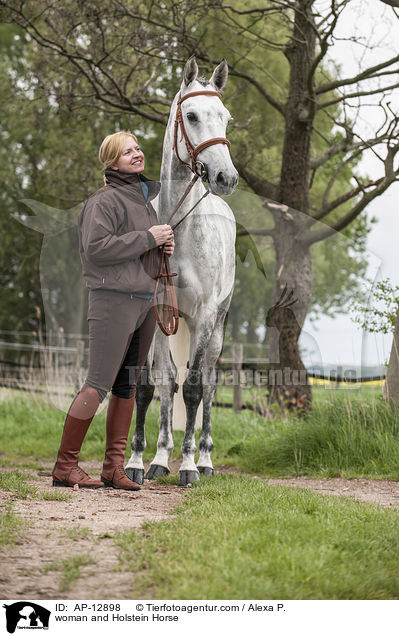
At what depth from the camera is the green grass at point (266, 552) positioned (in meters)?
2.61

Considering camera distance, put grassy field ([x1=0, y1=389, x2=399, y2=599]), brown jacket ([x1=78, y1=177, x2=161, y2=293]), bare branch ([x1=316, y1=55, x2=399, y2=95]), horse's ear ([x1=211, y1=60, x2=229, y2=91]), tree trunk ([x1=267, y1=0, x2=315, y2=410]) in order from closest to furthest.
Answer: grassy field ([x1=0, y1=389, x2=399, y2=599]) < brown jacket ([x1=78, y1=177, x2=161, y2=293]) < horse's ear ([x1=211, y1=60, x2=229, y2=91]) < tree trunk ([x1=267, y1=0, x2=315, y2=410]) < bare branch ([x1=316, y1=55, x2=399, y2=95])

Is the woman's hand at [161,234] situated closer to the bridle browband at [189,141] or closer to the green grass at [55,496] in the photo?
the bridle browband at [189,141]

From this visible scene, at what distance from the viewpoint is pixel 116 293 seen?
4500mm

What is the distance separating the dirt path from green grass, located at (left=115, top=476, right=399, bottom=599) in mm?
108

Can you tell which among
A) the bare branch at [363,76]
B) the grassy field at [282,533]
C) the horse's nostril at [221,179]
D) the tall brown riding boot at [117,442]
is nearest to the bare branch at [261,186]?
the bare branch at [363,76]

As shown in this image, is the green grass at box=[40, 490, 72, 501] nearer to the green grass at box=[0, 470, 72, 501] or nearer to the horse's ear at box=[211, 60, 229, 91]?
the green grass at box=[0, 470, 72, 501]

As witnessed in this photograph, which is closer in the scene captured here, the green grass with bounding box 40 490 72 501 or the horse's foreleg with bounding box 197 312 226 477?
the green grass with bounding box 40 490 72 501

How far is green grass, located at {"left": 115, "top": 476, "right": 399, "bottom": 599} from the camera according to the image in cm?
261

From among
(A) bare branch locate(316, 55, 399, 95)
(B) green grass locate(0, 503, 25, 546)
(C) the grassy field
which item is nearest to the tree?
(A) bare branch locate(316, 55, 399, 95)

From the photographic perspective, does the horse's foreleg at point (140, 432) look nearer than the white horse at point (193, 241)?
No

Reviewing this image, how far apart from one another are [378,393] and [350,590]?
15.9 feet

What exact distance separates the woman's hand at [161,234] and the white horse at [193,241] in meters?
0.40

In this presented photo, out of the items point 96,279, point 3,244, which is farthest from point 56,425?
point 3,244

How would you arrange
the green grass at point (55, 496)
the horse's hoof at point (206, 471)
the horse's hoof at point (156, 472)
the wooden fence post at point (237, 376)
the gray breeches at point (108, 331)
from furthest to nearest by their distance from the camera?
the wooden fence post at point (237, 376), the horse's hoof at point (206, 471), the horse's hoof at point (156, 472), the gray breeches at point (108, 331), the green grass at point (55, 496)
